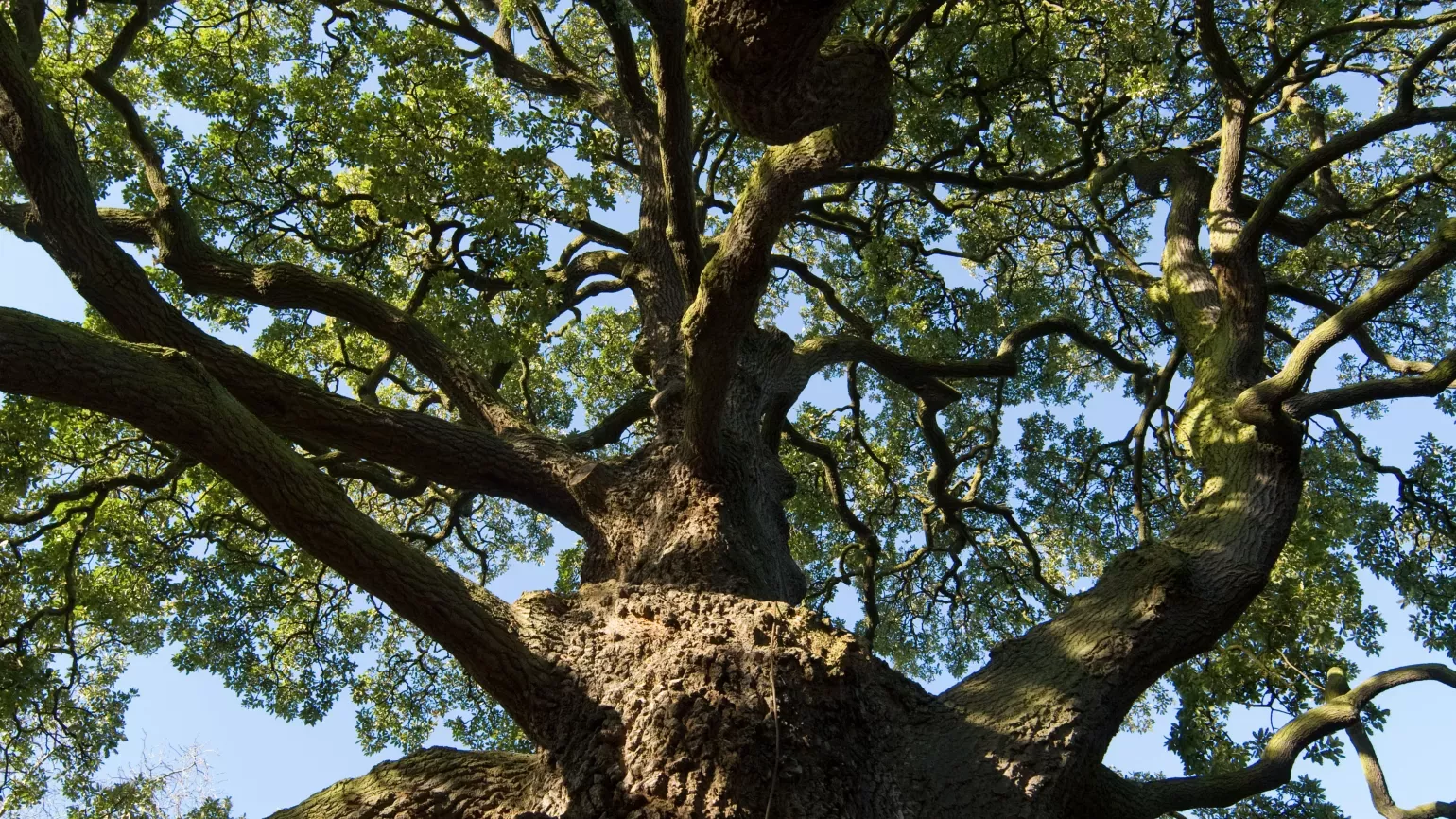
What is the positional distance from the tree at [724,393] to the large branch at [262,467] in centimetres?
2

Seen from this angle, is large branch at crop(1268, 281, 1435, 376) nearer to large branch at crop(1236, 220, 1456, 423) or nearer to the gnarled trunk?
large branch at crop(1236, 220, 1456, 423)

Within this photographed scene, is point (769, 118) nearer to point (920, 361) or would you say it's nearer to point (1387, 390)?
point (1387, 390)

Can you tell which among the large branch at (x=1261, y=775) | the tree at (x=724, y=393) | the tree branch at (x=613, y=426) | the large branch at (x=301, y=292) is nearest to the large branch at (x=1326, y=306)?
the tree at (x=724, y=393)

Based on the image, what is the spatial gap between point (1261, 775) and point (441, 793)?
3.55 meters

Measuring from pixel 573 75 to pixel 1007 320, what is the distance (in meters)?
5.64

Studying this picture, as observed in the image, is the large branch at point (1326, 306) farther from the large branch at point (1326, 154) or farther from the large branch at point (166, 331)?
the large branch at point (166, 331)

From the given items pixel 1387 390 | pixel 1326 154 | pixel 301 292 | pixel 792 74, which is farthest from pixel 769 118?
Answer: pixel 1326 154

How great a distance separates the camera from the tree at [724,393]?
3.41 metres

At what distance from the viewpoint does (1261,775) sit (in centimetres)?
387

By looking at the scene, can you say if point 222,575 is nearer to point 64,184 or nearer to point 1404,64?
point 64,184

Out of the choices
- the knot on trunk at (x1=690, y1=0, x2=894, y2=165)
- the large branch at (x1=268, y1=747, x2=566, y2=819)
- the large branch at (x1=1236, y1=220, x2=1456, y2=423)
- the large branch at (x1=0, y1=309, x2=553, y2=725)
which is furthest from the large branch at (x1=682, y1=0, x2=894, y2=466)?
the large branch at (x1=1236, y1=220, x2=1456, y2=423)

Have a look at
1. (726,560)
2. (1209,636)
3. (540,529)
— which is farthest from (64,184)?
(540,529)

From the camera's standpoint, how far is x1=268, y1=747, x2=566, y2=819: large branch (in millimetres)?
3326

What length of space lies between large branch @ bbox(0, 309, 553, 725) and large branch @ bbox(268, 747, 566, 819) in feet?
0.82
